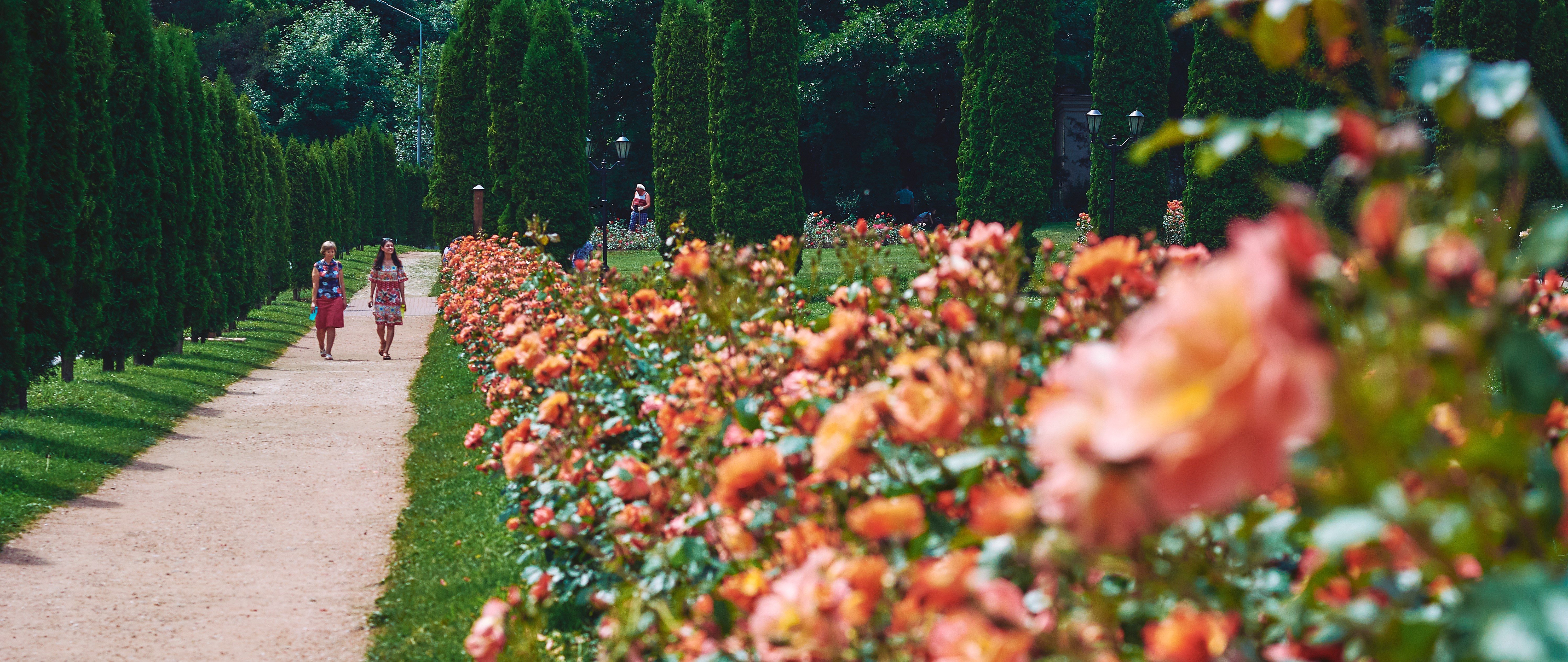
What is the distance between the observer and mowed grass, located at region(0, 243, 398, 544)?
7.29m

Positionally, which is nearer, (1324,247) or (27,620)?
(1324,247)

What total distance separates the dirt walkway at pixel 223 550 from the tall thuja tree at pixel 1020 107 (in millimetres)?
13005

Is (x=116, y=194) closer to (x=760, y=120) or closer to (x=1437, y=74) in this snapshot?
(x=760, y=120)

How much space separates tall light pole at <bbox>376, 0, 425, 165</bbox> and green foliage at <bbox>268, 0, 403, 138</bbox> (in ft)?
4.75

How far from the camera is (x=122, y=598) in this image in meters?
5.43

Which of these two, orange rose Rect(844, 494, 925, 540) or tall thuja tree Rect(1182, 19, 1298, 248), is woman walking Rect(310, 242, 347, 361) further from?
orange rose Rect(844, 494, 925, 540)

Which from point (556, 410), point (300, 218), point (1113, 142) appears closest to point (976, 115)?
point (1113, 142)

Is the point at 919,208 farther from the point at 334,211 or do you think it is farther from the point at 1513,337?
the point at 1513,337

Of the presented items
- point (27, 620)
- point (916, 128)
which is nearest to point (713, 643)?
point (27, 620)

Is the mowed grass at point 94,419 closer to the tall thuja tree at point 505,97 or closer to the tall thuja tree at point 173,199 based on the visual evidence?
the tall thuja tree at point 173,199

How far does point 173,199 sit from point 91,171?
2.42 m

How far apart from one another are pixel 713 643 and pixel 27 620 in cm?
424

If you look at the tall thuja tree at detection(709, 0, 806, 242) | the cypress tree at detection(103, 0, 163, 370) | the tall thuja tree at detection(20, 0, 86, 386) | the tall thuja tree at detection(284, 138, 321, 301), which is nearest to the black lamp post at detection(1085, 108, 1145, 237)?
the tall thuja tree at detection(709, 0, 806, 242)

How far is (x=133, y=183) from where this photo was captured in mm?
12922
